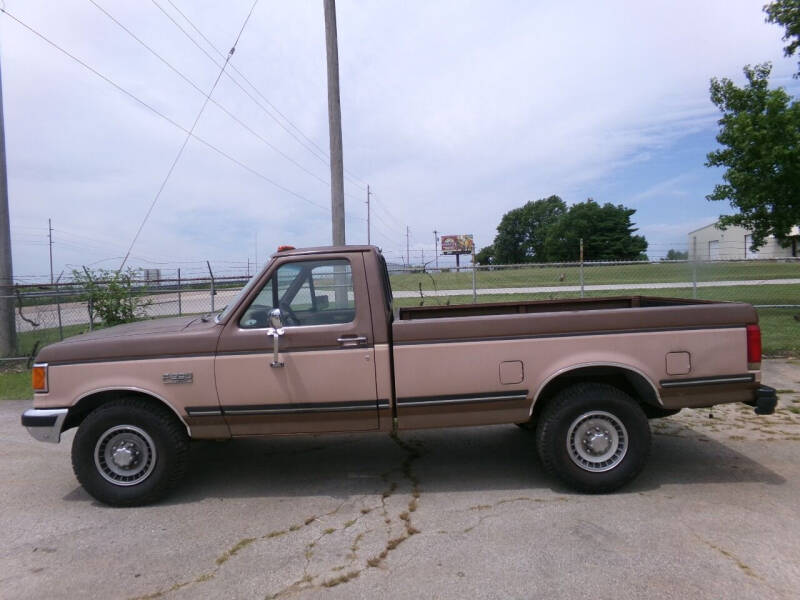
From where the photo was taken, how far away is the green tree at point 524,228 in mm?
116875

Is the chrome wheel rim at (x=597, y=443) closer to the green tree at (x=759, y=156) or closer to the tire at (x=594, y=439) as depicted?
the tire at (x=594, y=439)

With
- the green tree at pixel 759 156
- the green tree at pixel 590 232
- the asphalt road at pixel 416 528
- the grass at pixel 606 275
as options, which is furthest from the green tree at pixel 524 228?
the asphalt road at pixel 416 528

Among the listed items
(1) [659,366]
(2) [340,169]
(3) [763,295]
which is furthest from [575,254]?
(1) [659,366]

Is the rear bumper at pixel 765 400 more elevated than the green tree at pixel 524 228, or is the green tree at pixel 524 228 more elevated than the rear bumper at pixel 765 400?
the green tree at pixel 524 228

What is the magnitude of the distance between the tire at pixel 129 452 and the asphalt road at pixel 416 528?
0.56 feet

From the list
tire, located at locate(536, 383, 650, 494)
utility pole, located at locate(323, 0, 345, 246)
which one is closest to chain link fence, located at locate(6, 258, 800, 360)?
utility pole, located at locate(323, 0, 345, 246)

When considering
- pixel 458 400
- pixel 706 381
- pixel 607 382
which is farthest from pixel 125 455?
pixel 706 381

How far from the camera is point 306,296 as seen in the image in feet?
15.3

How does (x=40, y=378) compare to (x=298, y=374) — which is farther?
(x=40, y=378)

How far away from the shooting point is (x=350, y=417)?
444 cm

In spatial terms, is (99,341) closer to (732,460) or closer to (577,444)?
(577,444)

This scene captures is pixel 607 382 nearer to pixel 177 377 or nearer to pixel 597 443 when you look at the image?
pixel 597 443

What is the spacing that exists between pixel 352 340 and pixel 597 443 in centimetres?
201

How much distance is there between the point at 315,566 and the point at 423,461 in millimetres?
1997
